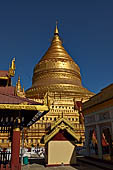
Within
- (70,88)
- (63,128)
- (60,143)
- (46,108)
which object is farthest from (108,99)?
(70,88)

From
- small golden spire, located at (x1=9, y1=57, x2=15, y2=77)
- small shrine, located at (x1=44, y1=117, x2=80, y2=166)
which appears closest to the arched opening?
small shrine, located at (x1=44, y1=117, x2=80, y2=166)

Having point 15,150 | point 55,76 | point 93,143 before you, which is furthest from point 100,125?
point 55,76

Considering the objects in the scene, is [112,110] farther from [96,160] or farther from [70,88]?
[70,88]

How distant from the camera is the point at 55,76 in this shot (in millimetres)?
37125

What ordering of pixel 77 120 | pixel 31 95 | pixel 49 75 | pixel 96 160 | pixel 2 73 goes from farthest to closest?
pixel 49 75, pixel 31 95, pixel 77 120, pixel 96 160, pixel 2 73

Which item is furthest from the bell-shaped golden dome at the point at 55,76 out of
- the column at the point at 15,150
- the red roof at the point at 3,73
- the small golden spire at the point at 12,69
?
the column at the point at 15,150

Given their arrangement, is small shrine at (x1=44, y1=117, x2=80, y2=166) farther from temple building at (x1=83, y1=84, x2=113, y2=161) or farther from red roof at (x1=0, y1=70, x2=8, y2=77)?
red roof at (x1=0, y1=70, x2=8, y2=77)

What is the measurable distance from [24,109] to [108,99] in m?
6.32

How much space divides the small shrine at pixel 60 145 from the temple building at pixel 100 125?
6.75ft

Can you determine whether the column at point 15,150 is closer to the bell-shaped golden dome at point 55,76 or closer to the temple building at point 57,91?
the temple building at point 57,91

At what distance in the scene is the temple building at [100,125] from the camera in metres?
10.5

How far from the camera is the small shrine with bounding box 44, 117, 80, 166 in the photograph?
10.2 meters

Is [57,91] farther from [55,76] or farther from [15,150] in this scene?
[15,150]

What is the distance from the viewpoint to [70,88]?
110 feet
